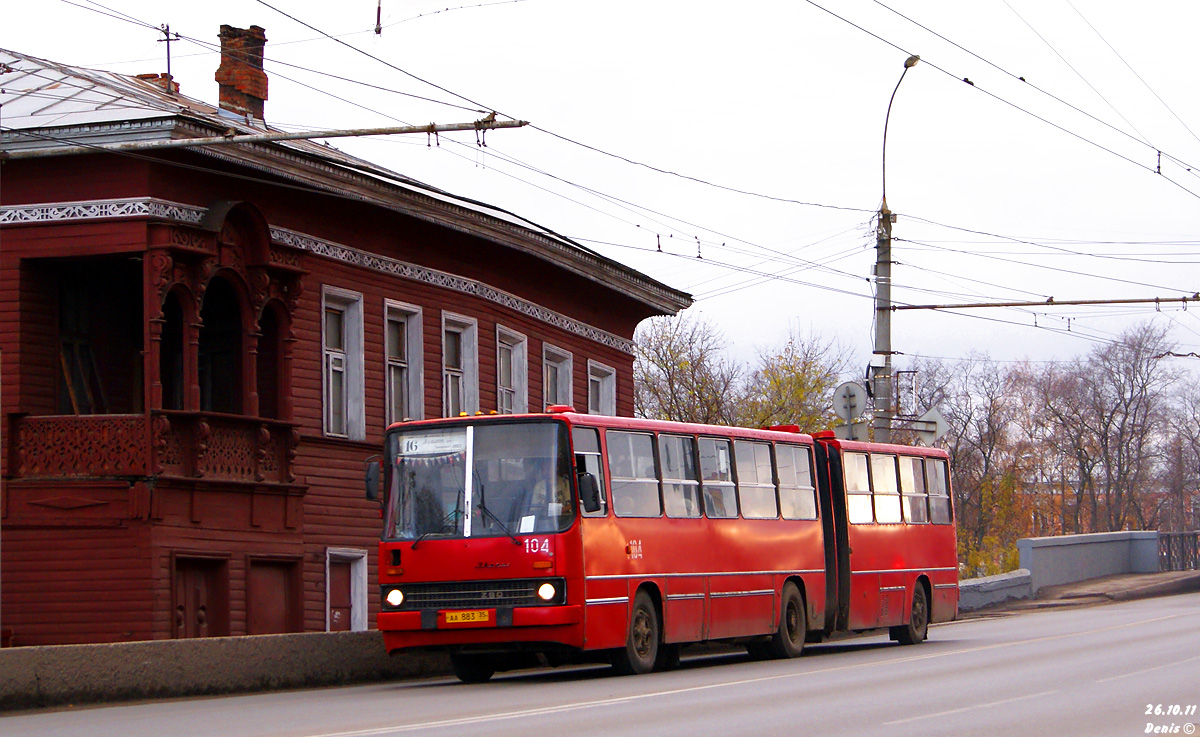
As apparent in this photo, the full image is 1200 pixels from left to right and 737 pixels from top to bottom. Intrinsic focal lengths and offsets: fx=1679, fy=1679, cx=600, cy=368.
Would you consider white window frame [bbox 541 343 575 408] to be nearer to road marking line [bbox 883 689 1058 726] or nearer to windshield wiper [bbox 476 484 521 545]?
windshield wiper [bbox 476 484 521 545]

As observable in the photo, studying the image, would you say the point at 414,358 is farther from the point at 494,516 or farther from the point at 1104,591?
the point at 1104,591

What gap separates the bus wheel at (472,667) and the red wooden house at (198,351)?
495 cm

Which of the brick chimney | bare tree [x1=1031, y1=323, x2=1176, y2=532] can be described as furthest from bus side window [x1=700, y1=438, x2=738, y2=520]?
bare tree [x1=1031, y1=323, x2=1176, y2=532]

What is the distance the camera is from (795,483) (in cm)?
2298

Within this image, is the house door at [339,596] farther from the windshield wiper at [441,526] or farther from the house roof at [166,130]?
the windshield wiper at [441,526]

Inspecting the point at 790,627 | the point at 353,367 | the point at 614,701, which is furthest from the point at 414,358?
the point at 614,701

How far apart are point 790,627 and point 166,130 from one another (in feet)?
34.6

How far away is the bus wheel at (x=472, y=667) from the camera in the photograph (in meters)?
19.0

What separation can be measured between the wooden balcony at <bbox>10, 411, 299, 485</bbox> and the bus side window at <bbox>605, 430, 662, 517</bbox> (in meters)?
6.45

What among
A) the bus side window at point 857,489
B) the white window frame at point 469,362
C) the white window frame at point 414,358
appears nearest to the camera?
the bus side window at point 857,489

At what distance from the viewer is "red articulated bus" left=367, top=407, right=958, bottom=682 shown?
17.6m

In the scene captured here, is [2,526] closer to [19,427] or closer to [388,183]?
[19,427]

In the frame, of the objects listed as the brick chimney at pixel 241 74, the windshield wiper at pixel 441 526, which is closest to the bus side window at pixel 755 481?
the windshield wiper at pixel 441 526

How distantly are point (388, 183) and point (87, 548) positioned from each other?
24.3 feet
